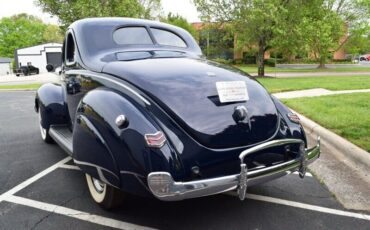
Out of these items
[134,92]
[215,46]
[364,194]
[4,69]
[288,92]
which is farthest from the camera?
[4,69]

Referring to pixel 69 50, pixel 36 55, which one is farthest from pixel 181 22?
pixel 69 50

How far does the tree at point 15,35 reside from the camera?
80.8 meters

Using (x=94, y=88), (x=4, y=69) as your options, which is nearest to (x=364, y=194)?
(x=94, y=88)

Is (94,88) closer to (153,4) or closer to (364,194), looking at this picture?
(364,194)

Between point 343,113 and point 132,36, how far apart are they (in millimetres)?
4901

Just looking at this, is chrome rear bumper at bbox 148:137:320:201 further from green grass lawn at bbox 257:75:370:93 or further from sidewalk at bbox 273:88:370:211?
green grass lawn at bbox 257:75:370:93

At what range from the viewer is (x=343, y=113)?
23.9ft

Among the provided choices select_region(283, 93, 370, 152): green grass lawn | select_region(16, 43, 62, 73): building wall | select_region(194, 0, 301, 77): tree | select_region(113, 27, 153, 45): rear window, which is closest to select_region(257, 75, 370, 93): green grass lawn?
select_region(283, 93, 370, 152): green grass lawn

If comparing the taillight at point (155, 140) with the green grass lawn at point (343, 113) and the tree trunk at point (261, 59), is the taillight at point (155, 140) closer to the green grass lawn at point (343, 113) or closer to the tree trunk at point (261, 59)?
the green grass lawn at point (343, 113)

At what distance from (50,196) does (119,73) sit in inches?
62.4

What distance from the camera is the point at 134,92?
3.17 m

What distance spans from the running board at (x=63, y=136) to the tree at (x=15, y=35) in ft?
279

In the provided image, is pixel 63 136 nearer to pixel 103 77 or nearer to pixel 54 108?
pixel 54 108

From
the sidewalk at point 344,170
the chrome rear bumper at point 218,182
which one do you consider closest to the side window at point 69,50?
the chrome rear bumper at point 218,182
